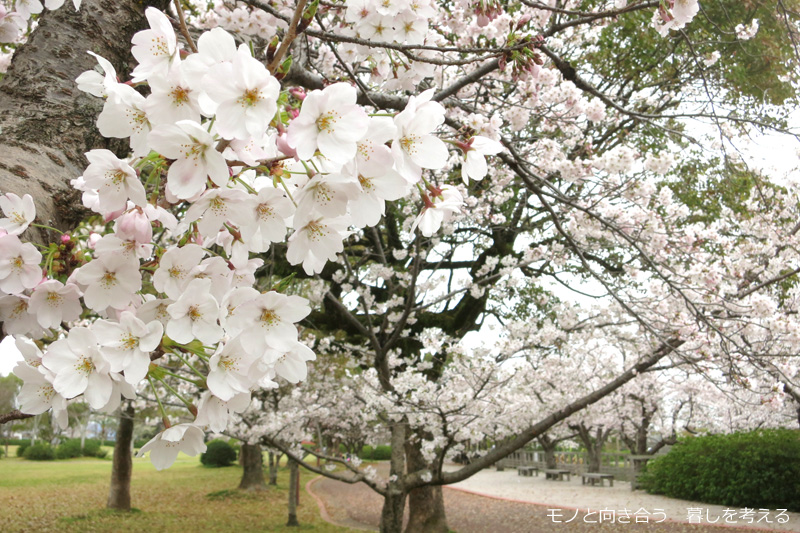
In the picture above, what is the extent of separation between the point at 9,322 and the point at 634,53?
9316mm

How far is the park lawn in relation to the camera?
9.27 metres

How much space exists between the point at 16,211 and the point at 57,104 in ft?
1.76

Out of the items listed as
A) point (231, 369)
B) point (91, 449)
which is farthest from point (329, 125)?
point (91, 449)

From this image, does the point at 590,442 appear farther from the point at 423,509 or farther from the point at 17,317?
the point at 17,317

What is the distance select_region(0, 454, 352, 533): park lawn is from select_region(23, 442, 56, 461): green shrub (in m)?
7.85

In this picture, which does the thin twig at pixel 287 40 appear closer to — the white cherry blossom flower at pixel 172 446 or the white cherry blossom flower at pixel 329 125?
the white cherry blossom flower at pixel 329 125

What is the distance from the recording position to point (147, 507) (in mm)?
11836

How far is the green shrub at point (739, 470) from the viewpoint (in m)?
10.3

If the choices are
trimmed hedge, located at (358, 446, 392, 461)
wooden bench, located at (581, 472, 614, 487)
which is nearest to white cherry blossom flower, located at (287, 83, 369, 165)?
wooden bench, located at (581, 472, 614, 487)

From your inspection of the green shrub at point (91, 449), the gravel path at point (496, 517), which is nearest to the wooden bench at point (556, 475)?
the gravel path at point (496, 517)

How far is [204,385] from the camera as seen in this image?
3.35ft

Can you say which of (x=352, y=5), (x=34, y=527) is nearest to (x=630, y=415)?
(x=34, y=527)

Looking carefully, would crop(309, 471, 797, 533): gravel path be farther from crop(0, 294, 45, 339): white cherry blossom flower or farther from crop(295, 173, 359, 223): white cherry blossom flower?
crop(295, 173, 359, 223): white cherry blossom flower

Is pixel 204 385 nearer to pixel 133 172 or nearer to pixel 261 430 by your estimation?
pixel 133 172
